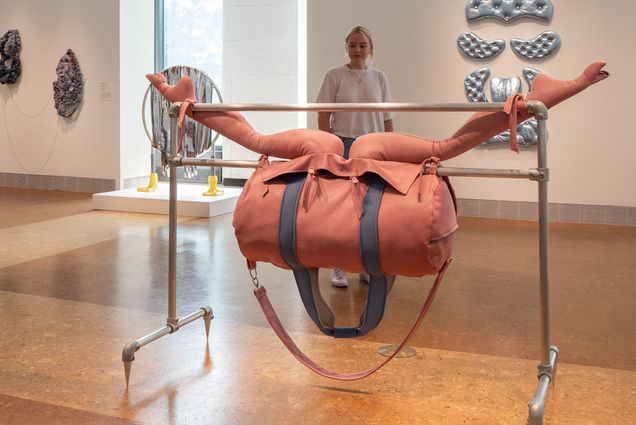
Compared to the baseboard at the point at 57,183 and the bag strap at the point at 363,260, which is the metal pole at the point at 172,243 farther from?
the baseboard at the point at 57,183

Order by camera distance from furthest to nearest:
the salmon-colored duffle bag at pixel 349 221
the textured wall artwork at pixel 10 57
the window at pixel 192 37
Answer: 1. the window at pixel 192 37
2. the textured wall artwork at pixel 10 57
3. the salmon-colored duffle bag at pixel 349 221

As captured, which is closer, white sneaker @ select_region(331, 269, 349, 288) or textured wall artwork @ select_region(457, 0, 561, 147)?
white sneaker @ select_region(331, 269, 349, 288)

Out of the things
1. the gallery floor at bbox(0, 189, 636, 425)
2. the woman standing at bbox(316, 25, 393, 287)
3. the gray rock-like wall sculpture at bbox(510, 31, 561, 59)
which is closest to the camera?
the gallery floor at bbox(0, 189, 636, 425)

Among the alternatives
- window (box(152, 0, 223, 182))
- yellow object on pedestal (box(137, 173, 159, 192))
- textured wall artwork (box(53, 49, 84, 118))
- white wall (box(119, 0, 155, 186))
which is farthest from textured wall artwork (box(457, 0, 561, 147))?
textured wall artwork (box(53, 49, 84, 118))

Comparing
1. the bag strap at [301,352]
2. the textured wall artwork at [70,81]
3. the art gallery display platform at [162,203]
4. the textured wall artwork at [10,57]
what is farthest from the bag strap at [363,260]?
the textured wall artwork at [10,57]

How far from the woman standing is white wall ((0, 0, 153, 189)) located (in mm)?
5187

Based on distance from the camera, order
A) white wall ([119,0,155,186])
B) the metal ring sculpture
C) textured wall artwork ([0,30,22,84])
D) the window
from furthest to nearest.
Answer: the window → textured wall artwork ([0,30,22,84]) → white wall ([119,0,155,186]) → the metal ring sculpture

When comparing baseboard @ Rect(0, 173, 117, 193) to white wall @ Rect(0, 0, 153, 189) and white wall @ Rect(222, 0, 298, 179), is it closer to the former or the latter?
white wall @ Rect(0, 0, 153, 189)

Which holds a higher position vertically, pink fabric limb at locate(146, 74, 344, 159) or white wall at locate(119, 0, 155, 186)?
white wall at locate(119, 0, 155, 186)

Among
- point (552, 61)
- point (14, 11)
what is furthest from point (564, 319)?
point (14, 11)

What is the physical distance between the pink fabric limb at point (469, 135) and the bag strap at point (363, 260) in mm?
121

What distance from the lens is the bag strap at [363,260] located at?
2.06m

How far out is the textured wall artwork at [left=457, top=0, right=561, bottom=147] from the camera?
6.55 metres

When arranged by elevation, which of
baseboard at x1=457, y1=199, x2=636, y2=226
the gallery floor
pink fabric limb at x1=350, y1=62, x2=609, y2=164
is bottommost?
the gallery floor
